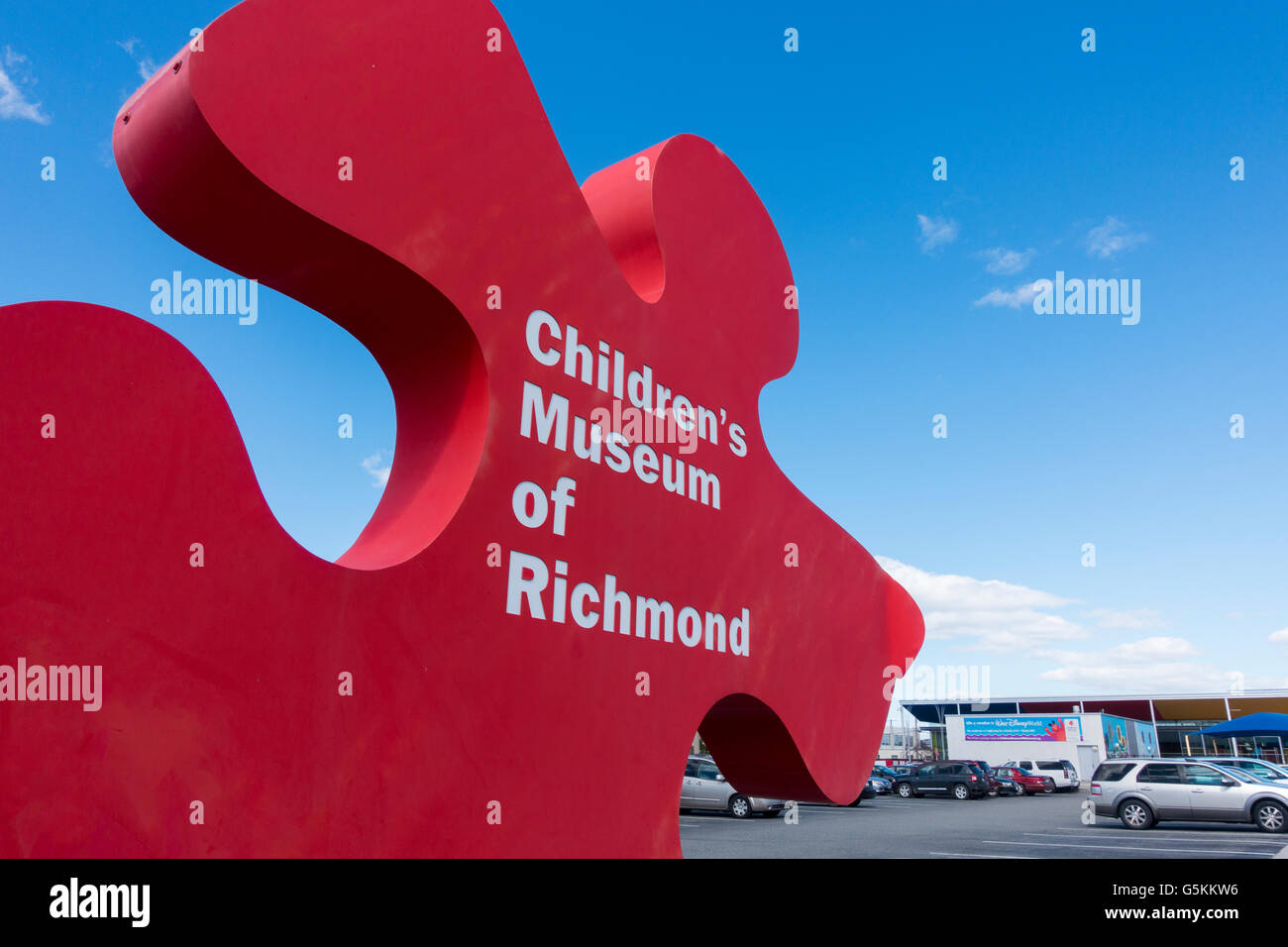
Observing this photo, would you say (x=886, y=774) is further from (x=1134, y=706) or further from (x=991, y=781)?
(x=1134, y=706)

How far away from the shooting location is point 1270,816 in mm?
15656

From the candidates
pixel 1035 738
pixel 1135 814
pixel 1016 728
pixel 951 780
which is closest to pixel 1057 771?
pixel 1035 738

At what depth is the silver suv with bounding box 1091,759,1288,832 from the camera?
623 inches

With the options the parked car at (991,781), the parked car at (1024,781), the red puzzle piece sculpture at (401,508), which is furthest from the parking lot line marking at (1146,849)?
the parked car at (1024,781)

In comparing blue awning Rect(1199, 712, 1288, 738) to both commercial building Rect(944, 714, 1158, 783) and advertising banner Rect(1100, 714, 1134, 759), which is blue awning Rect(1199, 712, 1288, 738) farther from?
commercial building Rect(944, 714, 1158, 783)

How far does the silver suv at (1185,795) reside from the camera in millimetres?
15812

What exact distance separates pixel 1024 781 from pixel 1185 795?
1355cm

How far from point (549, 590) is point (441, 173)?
1.88 m

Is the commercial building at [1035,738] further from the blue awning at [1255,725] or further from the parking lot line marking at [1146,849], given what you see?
the parking lot line marking at [1146,849]

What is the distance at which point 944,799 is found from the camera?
2683 centimetres

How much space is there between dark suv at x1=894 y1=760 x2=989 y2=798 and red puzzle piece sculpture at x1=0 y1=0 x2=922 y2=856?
23.6 m

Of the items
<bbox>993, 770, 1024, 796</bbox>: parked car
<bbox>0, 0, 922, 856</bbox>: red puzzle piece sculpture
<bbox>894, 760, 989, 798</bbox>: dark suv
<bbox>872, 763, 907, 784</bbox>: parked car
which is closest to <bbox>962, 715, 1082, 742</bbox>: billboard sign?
<bbox>993, 770, 1024, 796</bbox>: parked car
